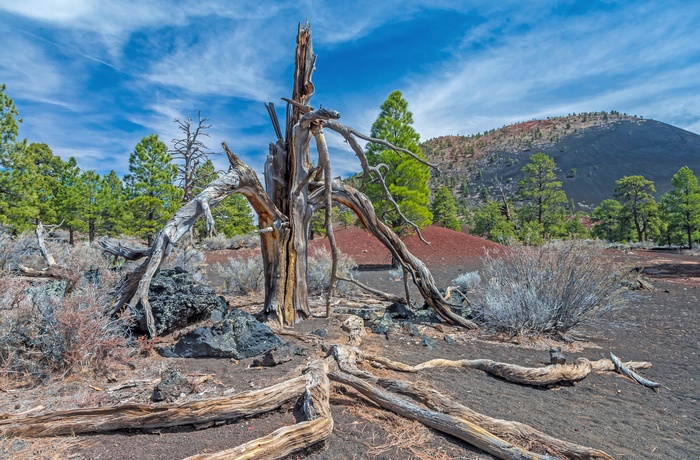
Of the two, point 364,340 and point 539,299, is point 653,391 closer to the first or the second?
point 539,299

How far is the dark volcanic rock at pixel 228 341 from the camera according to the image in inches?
163

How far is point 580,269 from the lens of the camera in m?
6.02

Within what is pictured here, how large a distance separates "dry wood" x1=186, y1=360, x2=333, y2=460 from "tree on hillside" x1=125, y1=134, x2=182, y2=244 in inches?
757

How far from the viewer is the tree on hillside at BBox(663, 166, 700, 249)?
2716 centimetres

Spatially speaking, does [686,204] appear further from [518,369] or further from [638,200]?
[518,369]

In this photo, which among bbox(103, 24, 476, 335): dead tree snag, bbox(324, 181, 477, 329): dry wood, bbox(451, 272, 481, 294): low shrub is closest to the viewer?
bbox(103, 24, 476, 335): dead tree snag

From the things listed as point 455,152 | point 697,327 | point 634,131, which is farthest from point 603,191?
point 697,327

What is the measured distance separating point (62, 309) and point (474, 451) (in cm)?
363

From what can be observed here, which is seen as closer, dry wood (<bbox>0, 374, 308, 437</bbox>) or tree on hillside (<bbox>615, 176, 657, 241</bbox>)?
dry wood (<bbox>0, 374, 308, 437</bbox>)

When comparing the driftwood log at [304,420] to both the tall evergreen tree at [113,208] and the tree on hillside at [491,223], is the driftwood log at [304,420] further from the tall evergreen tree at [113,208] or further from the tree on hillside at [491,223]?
the tree on hillside at [491,223]

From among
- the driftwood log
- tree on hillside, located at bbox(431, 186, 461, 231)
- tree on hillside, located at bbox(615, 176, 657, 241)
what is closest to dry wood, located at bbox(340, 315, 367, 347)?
the driftwood log

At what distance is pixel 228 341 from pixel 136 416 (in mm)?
1795

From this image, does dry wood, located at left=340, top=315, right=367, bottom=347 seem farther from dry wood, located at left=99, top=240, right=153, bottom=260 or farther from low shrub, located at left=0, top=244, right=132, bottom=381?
dry wood, located at left=99, top=240, right=153, bottom=260

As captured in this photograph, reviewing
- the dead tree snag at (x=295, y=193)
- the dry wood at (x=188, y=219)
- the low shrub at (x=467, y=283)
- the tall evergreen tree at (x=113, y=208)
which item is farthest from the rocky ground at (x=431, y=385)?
the tall evergreen tree at (x=113, y=208)
